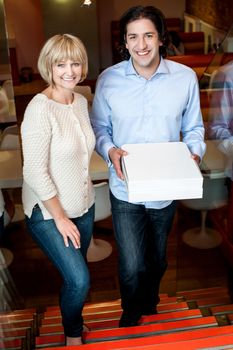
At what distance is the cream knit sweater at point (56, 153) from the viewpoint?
1523 millimetres

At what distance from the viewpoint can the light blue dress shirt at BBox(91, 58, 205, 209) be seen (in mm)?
1807

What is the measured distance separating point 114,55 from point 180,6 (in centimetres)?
233

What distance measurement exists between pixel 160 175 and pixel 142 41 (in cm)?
54

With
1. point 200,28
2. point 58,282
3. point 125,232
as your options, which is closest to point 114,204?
point 125,232

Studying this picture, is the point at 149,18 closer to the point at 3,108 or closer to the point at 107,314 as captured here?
the point at 107,314

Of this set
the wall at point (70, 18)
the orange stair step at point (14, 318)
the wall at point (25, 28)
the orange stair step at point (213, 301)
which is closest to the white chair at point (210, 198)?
the orange stair step at point (213, 301)

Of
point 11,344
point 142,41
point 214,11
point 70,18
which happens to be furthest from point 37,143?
point 70,18

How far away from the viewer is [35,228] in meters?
1.71

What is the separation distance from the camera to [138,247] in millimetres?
1943

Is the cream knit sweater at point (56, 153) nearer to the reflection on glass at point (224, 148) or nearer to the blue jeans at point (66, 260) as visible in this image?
the blue jeans at point (66, 260)

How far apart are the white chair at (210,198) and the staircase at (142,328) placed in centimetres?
69

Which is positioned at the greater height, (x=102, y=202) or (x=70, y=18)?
(x=70, y=18)

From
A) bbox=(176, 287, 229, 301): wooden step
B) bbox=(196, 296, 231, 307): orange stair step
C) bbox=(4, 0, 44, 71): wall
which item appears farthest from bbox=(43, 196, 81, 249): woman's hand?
bbox=(4, 0, 44, 71): wall

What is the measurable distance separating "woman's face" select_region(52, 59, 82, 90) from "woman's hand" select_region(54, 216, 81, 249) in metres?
0.51
